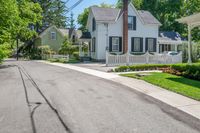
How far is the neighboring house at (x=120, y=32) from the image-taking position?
32531mm

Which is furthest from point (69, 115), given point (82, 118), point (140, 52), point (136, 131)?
point (140, 52)

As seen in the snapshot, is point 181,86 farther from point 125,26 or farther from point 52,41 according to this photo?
point 52,41

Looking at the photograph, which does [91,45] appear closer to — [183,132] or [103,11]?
[103,11]

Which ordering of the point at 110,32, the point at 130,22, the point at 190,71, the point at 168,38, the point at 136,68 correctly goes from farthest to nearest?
the point at 168,38
the point at 130,22
the point at 110,32
the point at 136,68
the point at 190,71

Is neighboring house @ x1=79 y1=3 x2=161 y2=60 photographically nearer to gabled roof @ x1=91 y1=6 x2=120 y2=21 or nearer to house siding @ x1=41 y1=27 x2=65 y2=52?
gabled roof @ x1=91 y1=6 x2=120 y2=21

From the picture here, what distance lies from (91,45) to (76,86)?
23.1 meters

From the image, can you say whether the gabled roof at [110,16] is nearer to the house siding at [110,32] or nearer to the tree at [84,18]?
the house siding at [110,32]

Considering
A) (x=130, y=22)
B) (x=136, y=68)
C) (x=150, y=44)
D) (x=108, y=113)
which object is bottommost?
(x=108, y=113)

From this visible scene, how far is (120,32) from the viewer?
33156 millimetres

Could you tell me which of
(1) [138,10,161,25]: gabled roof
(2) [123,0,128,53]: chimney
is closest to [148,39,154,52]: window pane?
(1) [138,10,161,25]: gabled roof

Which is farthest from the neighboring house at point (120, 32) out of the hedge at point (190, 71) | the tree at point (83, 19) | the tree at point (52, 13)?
the tree at point (52, 13)

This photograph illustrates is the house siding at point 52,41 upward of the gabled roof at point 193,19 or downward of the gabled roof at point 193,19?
upward

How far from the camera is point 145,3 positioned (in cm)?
5700

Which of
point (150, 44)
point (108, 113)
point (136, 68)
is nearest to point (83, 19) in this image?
point (150, 44)
